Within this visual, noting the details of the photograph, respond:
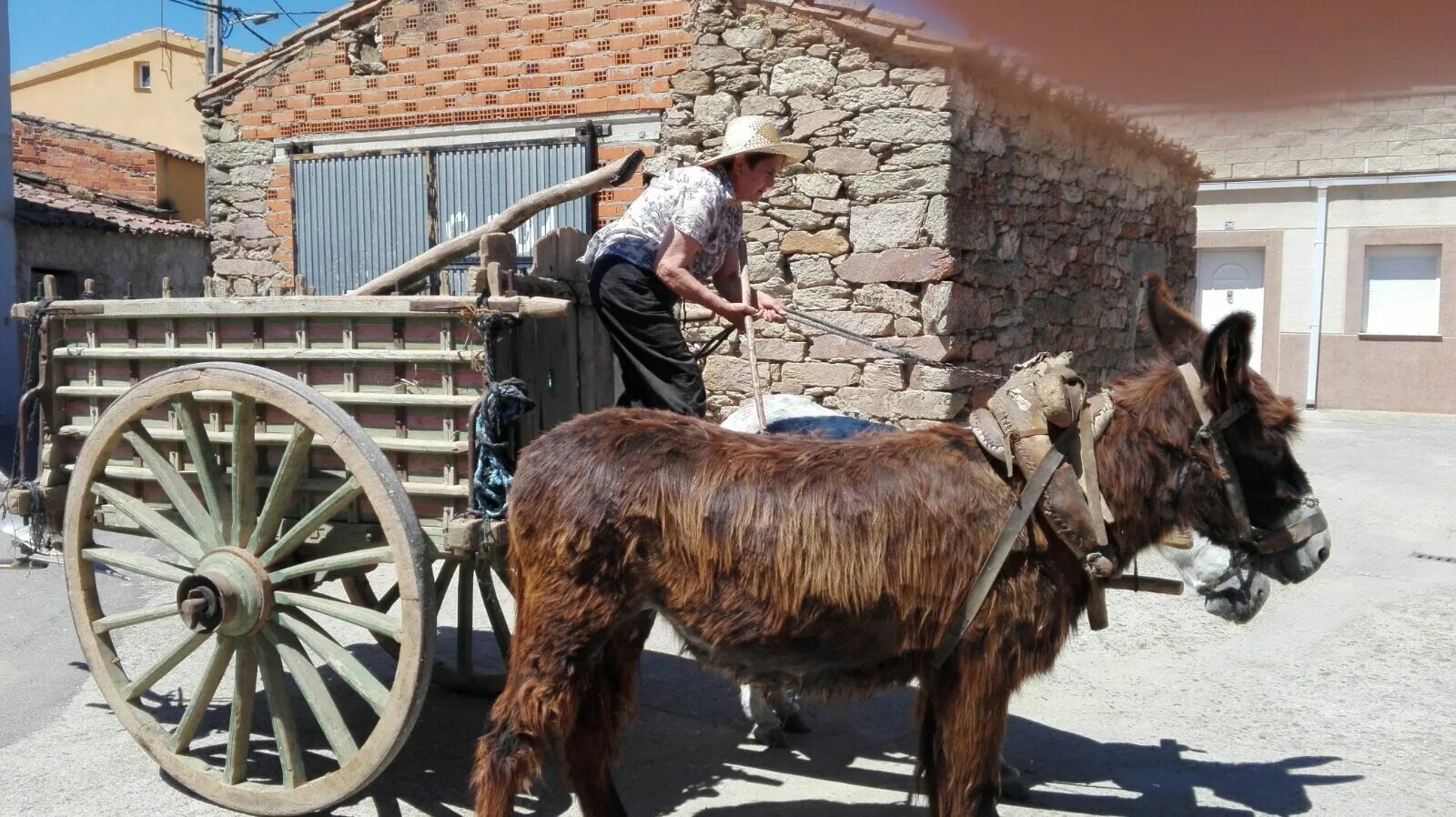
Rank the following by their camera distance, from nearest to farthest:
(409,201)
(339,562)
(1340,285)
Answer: (339,562) → (409,201) → (1340,285)

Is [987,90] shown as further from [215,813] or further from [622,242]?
[215,813]

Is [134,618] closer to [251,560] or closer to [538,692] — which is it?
[251,560]

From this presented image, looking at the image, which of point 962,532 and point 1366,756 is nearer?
point 962,532

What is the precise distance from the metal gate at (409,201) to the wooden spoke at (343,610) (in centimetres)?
554

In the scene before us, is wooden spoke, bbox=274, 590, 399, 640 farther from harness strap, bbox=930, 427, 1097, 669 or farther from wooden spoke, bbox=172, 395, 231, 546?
harness strap, bbox=930, 427, 1097, 669

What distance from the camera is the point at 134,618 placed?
3.95 metres

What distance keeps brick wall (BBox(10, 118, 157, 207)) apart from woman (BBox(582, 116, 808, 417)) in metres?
19.9

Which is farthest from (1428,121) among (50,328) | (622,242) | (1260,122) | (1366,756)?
(50,328)

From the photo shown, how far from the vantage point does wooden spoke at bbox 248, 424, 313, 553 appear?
364 centimetres

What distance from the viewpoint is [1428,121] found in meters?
0.68

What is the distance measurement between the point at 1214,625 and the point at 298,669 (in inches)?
194

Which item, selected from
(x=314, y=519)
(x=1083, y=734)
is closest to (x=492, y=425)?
(x=314, y=519)

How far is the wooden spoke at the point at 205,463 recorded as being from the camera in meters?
3.80

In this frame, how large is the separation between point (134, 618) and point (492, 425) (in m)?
1.60
